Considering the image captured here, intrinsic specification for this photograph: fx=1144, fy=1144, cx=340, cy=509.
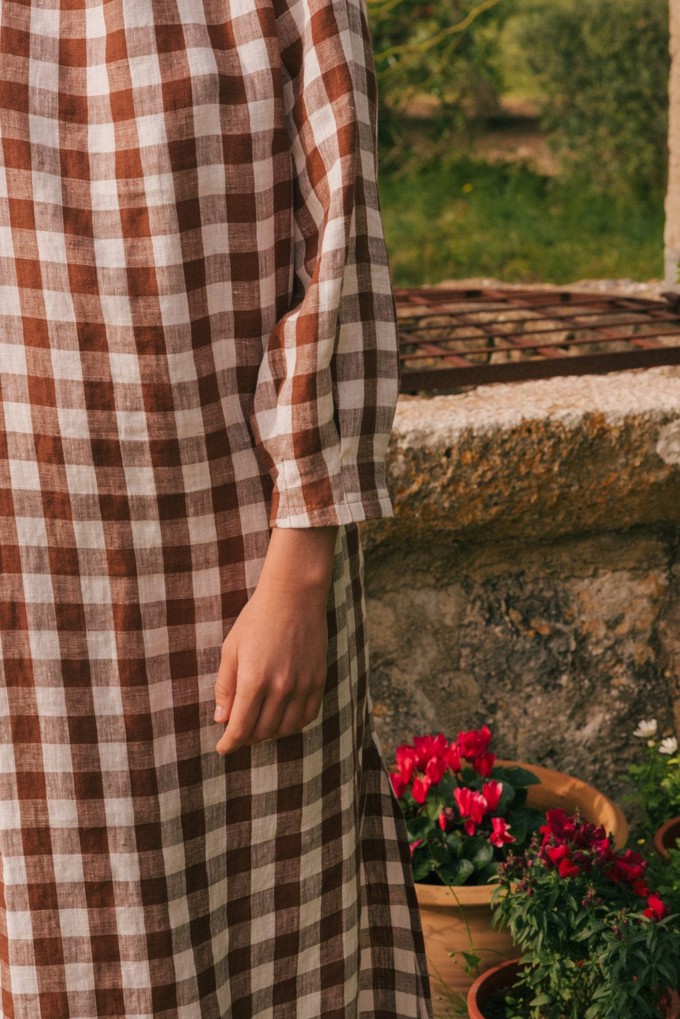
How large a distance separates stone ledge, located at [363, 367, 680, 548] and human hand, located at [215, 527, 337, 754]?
1.03 m

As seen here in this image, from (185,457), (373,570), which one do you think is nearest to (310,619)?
(185,457)

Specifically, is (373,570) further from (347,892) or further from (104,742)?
(104,742)

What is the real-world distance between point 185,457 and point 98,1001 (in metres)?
0.54

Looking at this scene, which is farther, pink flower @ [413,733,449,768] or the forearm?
pink flower @ [413,733,449,768]

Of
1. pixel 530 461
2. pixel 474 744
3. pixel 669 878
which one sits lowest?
pixel 669 878

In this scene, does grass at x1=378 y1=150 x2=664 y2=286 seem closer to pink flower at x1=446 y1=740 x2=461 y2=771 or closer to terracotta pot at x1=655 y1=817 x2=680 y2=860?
terracotta pot at x1=655 y1=817 x2=680 y2=860

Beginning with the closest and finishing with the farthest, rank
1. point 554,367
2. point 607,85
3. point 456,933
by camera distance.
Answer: point 456,933
point 554,367
point 607,85

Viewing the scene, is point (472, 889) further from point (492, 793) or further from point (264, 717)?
point (264, 717)

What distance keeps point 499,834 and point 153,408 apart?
1269 mm

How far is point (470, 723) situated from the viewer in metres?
2.39

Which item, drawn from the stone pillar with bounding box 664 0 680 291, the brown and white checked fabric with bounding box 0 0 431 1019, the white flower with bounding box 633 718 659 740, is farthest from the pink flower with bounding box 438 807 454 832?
the stone pillar with bounding box 664 0 680 291

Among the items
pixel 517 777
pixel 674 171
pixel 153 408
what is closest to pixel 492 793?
pixel 517 777

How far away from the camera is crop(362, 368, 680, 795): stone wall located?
2.19 metres

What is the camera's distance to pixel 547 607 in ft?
7.66
